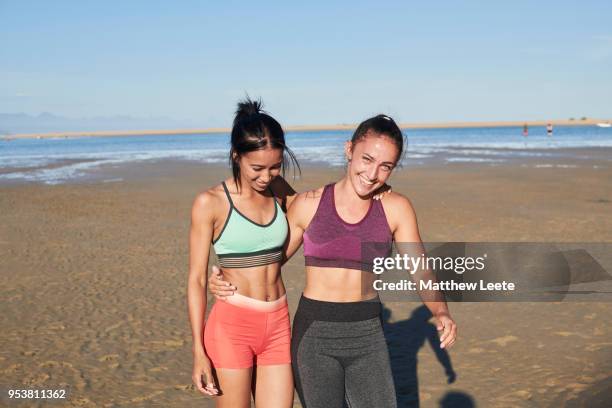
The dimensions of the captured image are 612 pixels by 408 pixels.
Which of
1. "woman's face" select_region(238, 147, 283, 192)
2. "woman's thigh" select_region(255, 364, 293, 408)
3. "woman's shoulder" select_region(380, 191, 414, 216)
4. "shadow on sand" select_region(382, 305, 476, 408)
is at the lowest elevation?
"shadow on sand" select_region(382, 305, 476, 408)

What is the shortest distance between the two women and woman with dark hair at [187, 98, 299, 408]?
14 cm

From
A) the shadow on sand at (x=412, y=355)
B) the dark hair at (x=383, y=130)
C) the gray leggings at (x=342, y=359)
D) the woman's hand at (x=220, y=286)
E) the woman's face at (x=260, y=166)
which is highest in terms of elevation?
the dark hair at (x=383, y=130)

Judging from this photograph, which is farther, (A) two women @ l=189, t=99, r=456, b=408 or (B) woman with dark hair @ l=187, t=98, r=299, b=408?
(B) woman with dark hair @ l=187, t=98, r=299, b=408

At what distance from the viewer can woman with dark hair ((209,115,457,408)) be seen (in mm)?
3045

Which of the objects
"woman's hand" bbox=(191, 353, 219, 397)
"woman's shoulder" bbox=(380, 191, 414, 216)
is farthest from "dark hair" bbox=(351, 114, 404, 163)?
"woman's hand" bbox=(191, 353, 219, 397)

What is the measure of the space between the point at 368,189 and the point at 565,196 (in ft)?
55.5

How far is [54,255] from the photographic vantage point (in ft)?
38.1

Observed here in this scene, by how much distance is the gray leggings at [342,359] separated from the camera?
304cm

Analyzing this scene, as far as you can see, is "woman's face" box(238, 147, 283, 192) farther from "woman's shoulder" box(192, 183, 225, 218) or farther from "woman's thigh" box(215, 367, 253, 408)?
"woman's thigh" box(215, 367, 253, 408)

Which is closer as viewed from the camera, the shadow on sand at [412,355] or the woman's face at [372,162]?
the woman's face at [372,162]

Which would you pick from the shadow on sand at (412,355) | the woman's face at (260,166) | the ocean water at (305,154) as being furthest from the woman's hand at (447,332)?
the ocean water at (305,154)

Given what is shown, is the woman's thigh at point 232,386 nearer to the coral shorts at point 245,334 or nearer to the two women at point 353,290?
the coral shorts at point 245,334

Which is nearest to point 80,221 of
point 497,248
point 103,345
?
point 103,345
